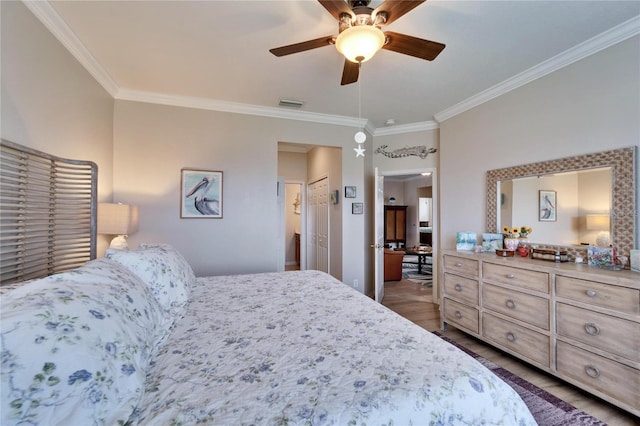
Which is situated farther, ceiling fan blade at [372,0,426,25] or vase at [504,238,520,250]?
vase at [504,238,520,250]

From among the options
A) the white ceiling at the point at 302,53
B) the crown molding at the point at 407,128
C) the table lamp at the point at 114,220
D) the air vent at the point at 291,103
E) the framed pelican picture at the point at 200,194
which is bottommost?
the table lamp at the point at 114,220

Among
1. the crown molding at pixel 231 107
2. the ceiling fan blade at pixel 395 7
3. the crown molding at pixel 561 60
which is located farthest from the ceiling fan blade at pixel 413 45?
the crown molding at pixel 231 107

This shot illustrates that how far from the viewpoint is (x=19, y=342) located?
67 centimetres

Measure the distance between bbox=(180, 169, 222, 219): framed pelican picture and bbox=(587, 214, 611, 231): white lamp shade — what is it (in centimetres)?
Result: 361

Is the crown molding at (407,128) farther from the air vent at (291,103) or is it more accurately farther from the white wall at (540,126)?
the air vent at (291,103)

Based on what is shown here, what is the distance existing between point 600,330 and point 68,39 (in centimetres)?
430

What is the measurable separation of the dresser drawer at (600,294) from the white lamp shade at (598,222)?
1.96ft

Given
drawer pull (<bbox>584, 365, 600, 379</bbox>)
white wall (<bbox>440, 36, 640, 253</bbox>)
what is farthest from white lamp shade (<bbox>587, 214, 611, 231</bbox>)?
drawer pull (<bbox>584, 365, 600, 379</bbox>)

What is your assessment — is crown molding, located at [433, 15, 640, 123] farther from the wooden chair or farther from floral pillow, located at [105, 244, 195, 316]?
floral pillow, located at [105, 244, 195, 316]

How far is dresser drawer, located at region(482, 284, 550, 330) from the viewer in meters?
2.15

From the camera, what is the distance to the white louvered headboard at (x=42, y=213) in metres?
1.56

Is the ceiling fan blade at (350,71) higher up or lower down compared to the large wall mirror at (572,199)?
higher up

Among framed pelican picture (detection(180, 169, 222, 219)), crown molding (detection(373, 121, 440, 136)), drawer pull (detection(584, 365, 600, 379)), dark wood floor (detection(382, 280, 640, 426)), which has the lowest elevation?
dark wood floor (detection(382, 280, 640, 426))

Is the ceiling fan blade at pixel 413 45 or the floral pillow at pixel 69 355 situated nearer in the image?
the floral pillow at pixel 69 355
